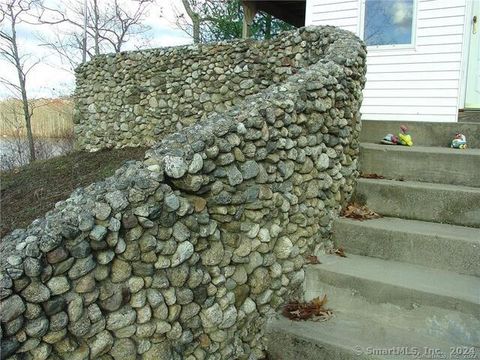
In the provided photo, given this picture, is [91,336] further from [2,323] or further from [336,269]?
[336,269]

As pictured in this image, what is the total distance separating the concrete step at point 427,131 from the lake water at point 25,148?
8634mm

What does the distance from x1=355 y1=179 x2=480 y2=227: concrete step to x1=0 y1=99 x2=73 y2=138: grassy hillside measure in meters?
10.1

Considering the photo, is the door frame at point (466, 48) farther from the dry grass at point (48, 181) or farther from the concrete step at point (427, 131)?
the dry grass at point (48, 181)

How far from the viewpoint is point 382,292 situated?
260 centimetres

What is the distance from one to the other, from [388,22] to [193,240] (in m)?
4.82

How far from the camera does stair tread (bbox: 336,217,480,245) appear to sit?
2777 millimetres

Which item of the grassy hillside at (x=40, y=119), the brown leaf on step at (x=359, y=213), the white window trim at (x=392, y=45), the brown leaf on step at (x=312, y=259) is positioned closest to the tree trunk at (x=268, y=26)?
the white window trim at (x=392, y=45)

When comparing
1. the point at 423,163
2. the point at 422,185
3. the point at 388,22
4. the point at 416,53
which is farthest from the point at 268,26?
the point at 422,185

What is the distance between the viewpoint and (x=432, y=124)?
12.9 feet

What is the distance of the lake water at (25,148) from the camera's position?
10609 mm

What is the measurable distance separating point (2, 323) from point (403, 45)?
5.63 m

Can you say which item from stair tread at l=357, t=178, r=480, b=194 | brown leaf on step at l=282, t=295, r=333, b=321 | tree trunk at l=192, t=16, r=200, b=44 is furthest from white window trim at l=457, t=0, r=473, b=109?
tree trunk at l=192, t=16, r=200, b=44

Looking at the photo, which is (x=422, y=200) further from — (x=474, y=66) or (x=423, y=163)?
(x=474, y=66)

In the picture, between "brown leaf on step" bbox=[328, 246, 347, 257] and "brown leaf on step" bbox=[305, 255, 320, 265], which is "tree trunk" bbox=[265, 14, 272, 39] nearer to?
"brown leaf on step" bbox=[328, 246, 347, 257]
